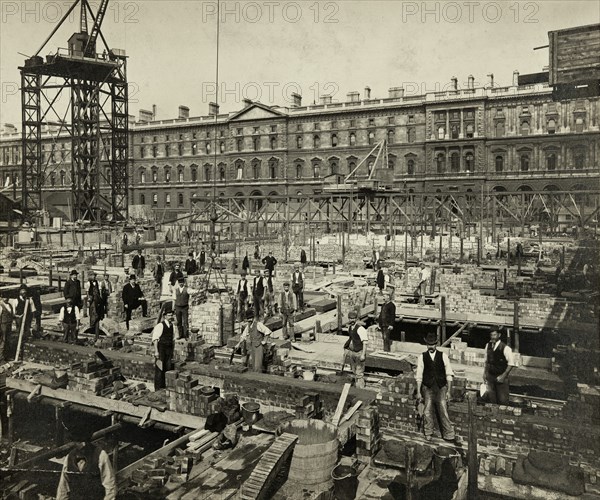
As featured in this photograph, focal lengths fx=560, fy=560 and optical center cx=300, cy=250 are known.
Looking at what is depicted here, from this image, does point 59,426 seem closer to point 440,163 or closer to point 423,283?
point 423,283

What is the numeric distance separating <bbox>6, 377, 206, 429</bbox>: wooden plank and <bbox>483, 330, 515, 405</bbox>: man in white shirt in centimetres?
479

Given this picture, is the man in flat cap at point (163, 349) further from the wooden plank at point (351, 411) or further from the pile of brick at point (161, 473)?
the wooden plank at point (351, 411)

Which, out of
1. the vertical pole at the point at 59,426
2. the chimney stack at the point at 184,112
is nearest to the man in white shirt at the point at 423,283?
the vertical pole at the point at 59,426

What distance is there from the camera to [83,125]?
52.6 metres

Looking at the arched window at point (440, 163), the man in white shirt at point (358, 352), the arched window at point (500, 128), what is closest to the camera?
the man in white shirt at point (358, 352)

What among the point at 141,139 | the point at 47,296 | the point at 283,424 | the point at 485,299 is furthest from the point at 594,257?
the point at 141,139

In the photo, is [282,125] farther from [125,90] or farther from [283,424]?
[283,424]

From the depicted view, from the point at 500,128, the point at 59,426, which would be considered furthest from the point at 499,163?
the point at 59,426

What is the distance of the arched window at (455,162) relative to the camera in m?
61.2

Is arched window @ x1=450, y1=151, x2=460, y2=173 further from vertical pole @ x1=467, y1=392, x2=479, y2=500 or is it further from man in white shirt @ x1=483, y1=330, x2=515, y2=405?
vertical pole @ x1=467, y1=392, x2=479, y2=500

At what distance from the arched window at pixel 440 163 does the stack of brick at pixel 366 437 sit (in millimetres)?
56453

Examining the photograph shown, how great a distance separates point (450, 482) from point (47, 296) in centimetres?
1788

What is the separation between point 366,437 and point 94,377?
5848 millimetres

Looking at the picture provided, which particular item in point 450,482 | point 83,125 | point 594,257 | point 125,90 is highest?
point 125,90
